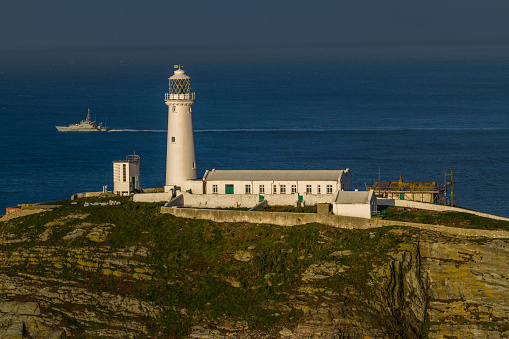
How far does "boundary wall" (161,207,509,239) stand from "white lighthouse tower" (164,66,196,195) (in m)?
5.96

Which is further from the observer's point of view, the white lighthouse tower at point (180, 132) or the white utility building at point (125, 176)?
the white utility building at point (125, 176)

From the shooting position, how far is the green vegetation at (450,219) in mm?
59656

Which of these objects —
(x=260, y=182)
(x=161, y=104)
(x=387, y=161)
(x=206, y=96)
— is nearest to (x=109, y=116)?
(x=161, y=104)

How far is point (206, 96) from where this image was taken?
19875 centimetres

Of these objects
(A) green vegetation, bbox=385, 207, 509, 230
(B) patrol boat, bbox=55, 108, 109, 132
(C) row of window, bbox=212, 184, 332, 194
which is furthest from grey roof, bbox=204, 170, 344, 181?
(B) patrol boat, bbox=55, 108, 109, 132

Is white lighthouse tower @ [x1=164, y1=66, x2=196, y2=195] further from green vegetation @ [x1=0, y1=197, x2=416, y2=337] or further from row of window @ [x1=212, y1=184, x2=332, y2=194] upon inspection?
green vegetation @ [x1=0, y1=197, x2=416, y2=337]

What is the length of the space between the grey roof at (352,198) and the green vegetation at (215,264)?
7.24ft

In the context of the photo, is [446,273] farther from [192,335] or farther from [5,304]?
[5,304]

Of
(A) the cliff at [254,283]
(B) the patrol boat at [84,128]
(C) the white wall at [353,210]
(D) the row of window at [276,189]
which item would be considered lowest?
(A) the cliff at [254,283]

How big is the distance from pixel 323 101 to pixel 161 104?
101 feet

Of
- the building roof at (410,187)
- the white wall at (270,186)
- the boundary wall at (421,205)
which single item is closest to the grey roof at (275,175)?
the white wall at (270,186)

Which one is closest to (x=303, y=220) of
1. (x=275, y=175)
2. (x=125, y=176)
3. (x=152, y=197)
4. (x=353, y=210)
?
(x=353, y=210)

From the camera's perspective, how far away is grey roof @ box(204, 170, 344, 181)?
221ft

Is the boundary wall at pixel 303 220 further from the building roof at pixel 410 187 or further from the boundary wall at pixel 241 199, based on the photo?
the building roof at pixel 410 187
